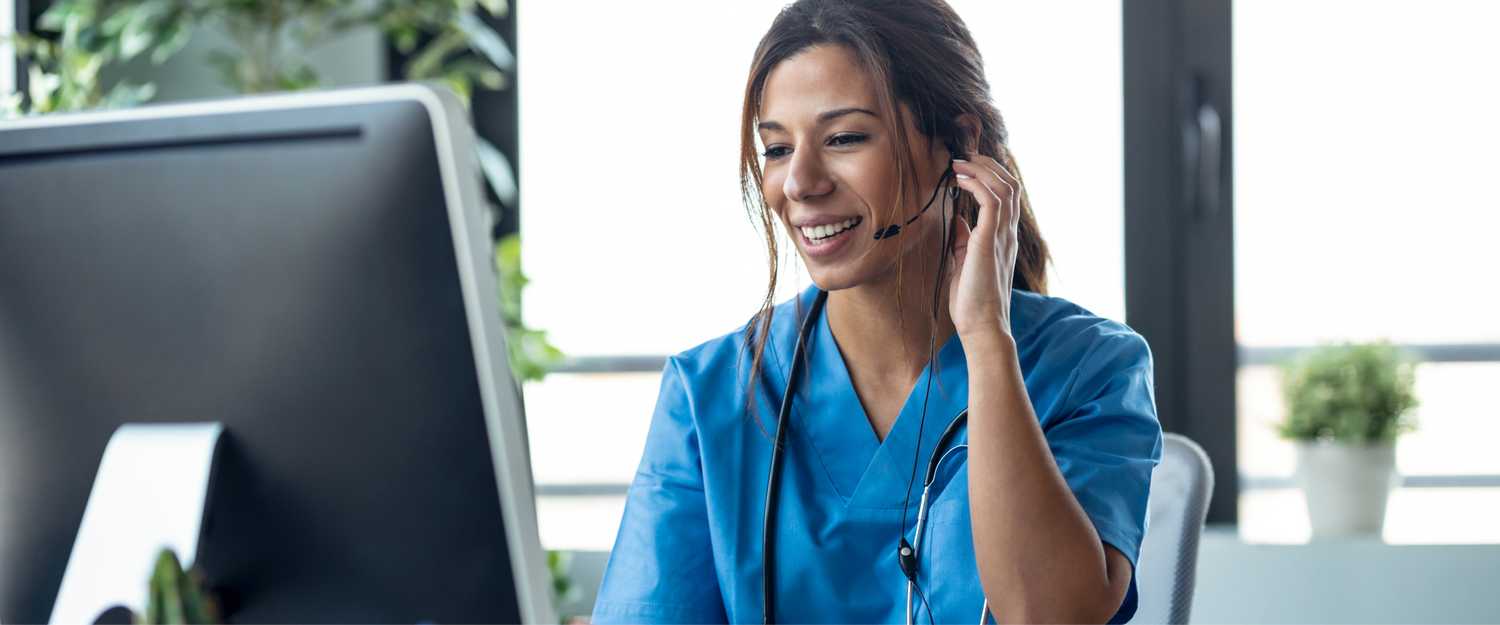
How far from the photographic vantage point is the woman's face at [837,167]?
3.72ft

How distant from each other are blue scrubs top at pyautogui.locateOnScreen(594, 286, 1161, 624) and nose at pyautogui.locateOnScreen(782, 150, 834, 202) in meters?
0.18

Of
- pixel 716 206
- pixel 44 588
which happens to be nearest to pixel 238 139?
pixel 44 588

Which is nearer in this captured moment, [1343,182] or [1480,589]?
[1480,589]

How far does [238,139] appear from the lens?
665 mm

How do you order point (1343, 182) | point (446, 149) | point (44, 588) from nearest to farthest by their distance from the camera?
point (446, 149), point (44, 588), point (1343, 182)

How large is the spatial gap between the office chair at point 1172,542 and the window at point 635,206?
54.2 inches

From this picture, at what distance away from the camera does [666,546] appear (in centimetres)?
113

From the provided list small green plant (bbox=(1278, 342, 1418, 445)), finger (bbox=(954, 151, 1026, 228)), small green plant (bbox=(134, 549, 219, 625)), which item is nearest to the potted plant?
small green plant (bbox=(1278, 342, 1418, 445))

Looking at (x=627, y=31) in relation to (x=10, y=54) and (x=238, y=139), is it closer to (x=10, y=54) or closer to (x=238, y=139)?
(x=10, y=54)

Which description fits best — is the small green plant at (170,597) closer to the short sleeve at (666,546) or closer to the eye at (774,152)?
the short sleeve at (666,546)

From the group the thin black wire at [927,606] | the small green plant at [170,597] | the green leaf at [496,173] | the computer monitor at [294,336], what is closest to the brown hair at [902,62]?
the thin black wire at [927,606]

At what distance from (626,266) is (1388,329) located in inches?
56.9

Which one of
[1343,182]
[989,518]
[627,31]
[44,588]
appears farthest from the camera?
[627,31]

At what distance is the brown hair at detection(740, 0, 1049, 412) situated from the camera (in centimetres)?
113
